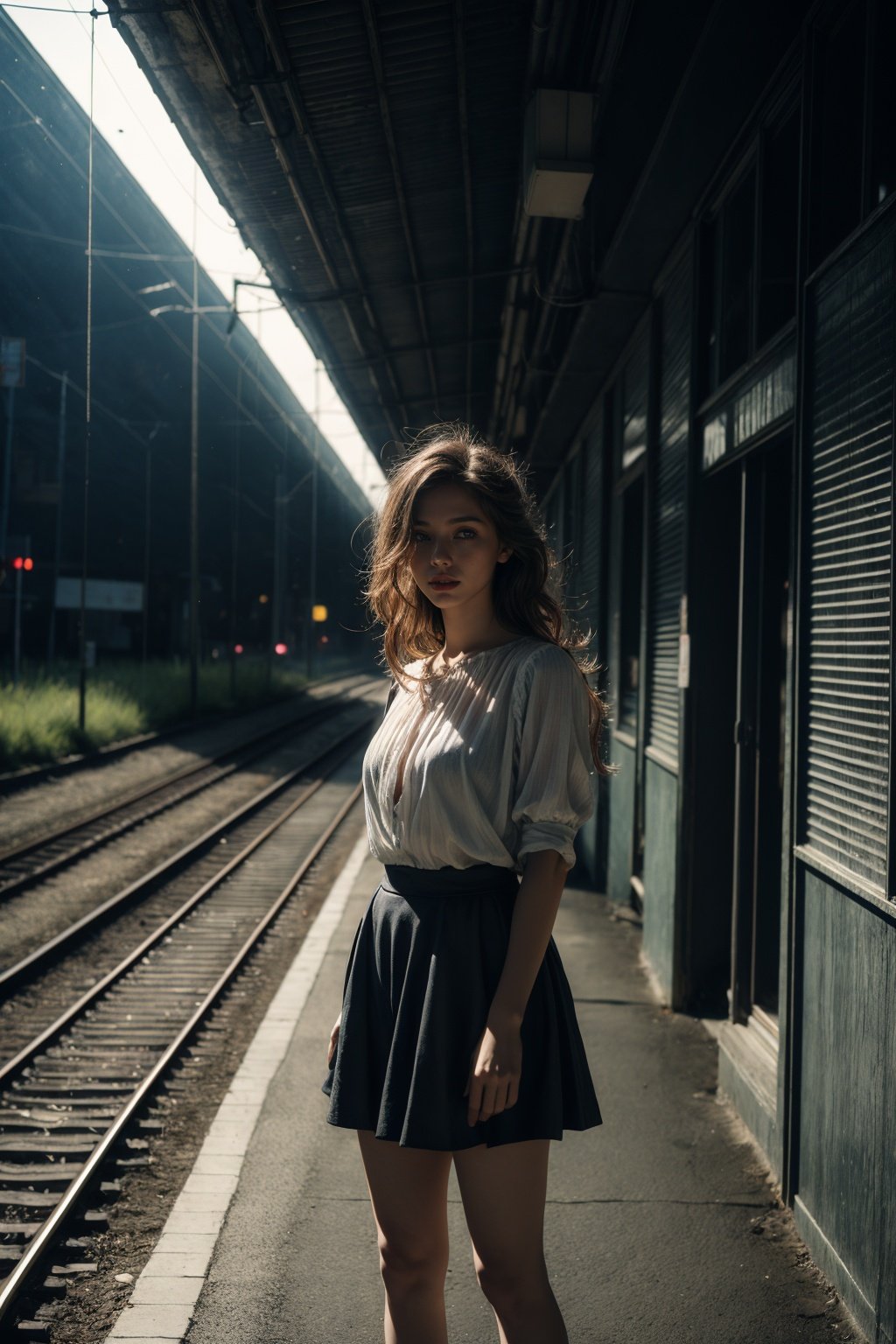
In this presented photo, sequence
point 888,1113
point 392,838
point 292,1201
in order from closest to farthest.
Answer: point 392,838, point 888,1113, point 292,1201

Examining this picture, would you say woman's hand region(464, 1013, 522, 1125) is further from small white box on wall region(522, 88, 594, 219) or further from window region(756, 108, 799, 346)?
small white box on wall region(522, 88, 594, 219)

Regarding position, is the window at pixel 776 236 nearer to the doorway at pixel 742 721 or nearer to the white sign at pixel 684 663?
the doorway at pixel 742 721

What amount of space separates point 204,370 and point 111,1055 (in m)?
23.3

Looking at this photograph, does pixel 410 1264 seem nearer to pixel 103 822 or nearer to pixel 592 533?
pixel 592 533

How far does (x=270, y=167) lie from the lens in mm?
6277

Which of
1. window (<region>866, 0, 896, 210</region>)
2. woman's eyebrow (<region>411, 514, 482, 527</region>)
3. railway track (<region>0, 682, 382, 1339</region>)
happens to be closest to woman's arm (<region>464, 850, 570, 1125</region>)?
woman's eyebrow (<region>411, 514, 482, 527</region>)

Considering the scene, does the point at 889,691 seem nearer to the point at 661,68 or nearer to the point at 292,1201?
the point at 292,1201

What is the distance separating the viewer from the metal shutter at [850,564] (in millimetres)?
2797

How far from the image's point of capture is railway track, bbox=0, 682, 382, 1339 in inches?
147

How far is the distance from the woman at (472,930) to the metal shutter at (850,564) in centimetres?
104

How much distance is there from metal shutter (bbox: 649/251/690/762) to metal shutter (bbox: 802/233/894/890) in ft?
7.54

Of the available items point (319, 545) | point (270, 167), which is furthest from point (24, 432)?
point (319, 545)

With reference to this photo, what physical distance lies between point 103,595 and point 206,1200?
104 ft

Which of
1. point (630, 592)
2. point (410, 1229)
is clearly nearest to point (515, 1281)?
point (410, 1229)
